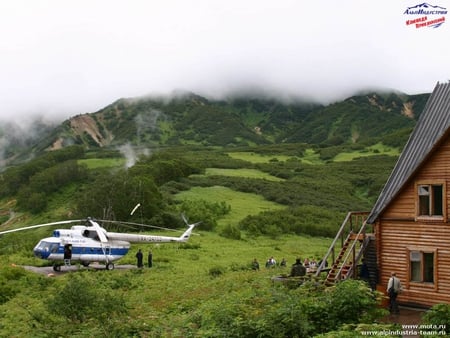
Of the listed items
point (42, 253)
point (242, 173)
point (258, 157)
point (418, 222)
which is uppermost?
point (258, 157)

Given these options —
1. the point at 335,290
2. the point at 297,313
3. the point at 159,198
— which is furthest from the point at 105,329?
the point at 159,198

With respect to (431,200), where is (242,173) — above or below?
above

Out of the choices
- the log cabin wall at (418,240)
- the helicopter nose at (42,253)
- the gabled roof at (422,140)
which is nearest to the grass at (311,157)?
the helicopter nose at (42,253)

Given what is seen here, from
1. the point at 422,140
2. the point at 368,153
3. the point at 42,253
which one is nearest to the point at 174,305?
the point at 422,140

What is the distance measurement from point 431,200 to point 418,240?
5.37 ft

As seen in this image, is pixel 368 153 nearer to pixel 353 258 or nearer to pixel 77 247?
pixel 77 247

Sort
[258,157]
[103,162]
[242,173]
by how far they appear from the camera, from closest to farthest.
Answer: [242,173] → [103,162] → [258,157]

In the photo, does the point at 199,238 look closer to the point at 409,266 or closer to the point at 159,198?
the point at 159,198

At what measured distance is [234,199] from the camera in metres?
69.7

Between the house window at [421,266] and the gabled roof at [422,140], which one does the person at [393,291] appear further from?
the gabled roof at [422,140]

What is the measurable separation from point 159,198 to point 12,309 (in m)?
35.0

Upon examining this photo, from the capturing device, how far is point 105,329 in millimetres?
16953

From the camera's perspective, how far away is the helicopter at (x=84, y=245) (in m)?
32.9

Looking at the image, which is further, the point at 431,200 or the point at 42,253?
the point at 42,253
